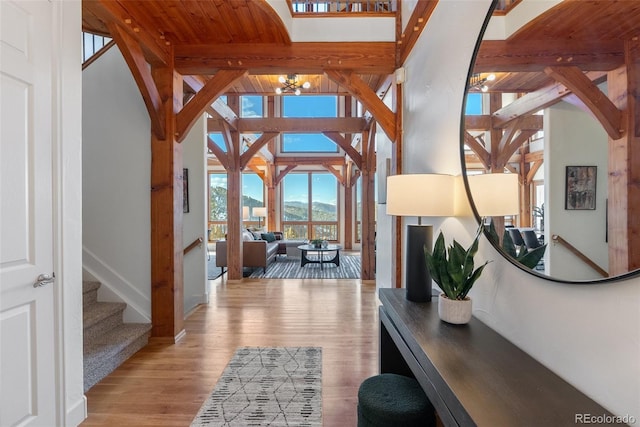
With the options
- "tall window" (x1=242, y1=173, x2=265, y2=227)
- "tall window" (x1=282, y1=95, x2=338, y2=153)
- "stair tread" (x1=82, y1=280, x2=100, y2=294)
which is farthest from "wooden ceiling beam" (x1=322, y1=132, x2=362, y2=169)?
"tall window" (x1=242, y1=173, x2=265, y2=227)

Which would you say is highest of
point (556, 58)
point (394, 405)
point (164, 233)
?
point (556, 58)

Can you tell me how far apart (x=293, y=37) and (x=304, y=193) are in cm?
808

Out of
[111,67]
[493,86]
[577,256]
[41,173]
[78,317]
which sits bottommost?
[78,317]

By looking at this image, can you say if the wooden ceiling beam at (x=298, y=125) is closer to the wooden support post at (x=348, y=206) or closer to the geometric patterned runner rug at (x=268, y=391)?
the wooden support post at (x=348, y=206)

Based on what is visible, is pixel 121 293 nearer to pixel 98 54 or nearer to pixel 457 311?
pixel 98 54

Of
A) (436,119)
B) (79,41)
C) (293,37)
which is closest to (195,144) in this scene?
(293,37)

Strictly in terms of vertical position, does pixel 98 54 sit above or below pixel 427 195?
above

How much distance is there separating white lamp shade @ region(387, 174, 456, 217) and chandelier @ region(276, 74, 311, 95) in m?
3.73

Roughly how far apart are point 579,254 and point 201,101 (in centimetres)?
310

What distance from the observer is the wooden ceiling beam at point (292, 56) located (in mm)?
2938

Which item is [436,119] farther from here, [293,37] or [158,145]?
[158,145]

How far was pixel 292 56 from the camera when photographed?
2949 mm

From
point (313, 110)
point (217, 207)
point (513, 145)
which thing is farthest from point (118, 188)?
point (217, 207)

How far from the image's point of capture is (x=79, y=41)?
1.82 metres
